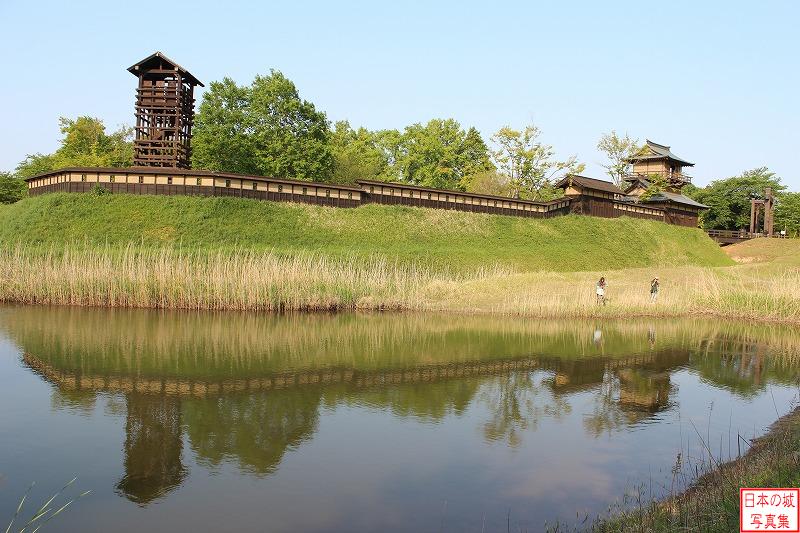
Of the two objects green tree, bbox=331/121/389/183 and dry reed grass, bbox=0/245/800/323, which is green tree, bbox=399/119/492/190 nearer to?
green tree, bbox=331/121/389/183

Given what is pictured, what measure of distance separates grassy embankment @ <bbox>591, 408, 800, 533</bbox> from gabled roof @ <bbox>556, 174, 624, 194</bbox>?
44.9 metres

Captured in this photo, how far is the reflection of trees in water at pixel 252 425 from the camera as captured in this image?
30.6ft

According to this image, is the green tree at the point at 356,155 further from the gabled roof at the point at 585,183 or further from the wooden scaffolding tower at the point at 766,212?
the wooden scaffolding tower at the point at 766,212

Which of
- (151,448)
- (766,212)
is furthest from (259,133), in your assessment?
(766,212)

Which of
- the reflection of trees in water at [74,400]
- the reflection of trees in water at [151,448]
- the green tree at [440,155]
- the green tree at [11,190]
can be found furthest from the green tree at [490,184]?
the reflection of trees in water at [151,448]

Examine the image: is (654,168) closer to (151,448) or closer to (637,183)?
(637,183)

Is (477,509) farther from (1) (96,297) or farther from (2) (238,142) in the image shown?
(2) (238,142)

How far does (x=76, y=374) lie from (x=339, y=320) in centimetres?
1031

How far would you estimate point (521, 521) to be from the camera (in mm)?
Answer: 7402

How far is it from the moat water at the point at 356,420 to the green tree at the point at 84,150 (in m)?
34.8

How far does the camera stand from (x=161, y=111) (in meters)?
39.1

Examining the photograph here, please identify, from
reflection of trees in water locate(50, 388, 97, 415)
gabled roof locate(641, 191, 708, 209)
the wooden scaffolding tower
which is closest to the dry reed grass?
reflection of trees in water locate(50, 388, 97, 415)

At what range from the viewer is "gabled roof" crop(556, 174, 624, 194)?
5194 centimetres

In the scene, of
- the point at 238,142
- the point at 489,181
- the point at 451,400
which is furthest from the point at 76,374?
the point at 489,181
